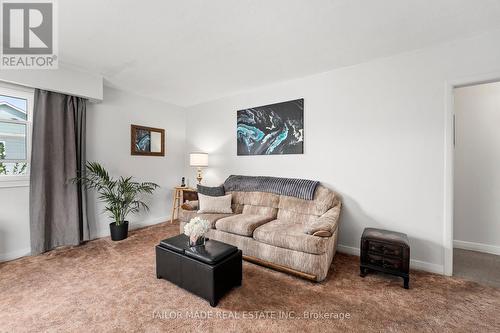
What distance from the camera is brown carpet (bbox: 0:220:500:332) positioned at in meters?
1.63

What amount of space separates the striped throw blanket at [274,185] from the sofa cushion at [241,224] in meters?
0.49

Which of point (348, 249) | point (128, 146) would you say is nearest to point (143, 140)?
point (128, 146)

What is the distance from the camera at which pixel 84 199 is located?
329 cm

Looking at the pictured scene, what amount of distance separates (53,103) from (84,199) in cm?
144

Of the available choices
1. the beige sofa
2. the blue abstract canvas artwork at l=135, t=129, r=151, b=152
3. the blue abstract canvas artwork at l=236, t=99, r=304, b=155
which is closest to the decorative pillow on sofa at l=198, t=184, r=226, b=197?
the beige sofa

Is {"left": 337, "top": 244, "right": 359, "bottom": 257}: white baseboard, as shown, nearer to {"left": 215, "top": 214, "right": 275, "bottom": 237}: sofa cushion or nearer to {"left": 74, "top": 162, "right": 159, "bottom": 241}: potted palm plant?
{"left": 215, "top": 214, "right": 275, "bottom": 237}: sofa cushion

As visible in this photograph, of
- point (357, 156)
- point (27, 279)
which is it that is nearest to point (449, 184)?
point (357, 156)

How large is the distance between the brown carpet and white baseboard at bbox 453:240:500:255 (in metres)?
1.20

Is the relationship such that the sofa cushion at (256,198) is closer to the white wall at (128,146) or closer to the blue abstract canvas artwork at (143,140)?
the white wall at (128,146)

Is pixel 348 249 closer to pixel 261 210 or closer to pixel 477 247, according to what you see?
pixel 261 210

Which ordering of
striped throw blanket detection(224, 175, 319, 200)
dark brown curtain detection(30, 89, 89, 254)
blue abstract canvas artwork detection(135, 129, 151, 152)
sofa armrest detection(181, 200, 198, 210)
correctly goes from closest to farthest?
dark brown curtain detection(30, 89, 89, 254), striped throw blanket detection(224, 175, 319, 200), sofa armrest detection(181, 200, 198, 210), blue abstract canvas artwork detection(135, 129, 151, 152)

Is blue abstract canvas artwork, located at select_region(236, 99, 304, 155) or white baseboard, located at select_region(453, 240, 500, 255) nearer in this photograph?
white baseboard, located at select_region(453, 240, 500, 255)

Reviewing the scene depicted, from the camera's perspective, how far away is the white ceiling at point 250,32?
181cm

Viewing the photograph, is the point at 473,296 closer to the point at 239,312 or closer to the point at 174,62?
the point at 239,312
